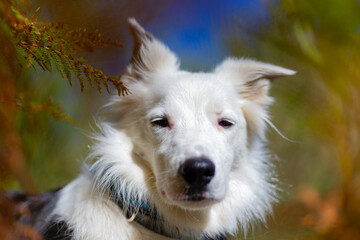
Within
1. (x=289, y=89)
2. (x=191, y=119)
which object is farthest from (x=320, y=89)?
(x=191, y=119)

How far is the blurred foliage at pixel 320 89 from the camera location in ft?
5.50

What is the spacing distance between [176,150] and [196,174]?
0.41 ft

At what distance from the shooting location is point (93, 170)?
1437 millimetres

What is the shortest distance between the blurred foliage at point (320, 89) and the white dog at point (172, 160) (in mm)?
392

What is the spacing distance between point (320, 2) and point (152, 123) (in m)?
1.08

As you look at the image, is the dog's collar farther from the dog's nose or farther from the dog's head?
the dog's nose

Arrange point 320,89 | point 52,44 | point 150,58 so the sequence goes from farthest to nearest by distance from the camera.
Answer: point 320,89, point 150,58, point 52,44

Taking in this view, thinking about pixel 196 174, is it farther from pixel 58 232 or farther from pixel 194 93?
pixel 58 232

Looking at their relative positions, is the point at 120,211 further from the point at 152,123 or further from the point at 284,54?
the point at 284,54

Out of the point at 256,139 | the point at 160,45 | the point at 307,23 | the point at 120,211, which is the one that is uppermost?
the point at 307,23

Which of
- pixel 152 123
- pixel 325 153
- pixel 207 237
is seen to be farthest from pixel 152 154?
pixel 325 153

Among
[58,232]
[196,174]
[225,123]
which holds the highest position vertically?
[225,123]

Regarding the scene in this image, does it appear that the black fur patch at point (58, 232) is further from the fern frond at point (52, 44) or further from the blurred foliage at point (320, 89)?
the blurred foliage at point (320, 89)

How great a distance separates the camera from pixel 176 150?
3.82ft
